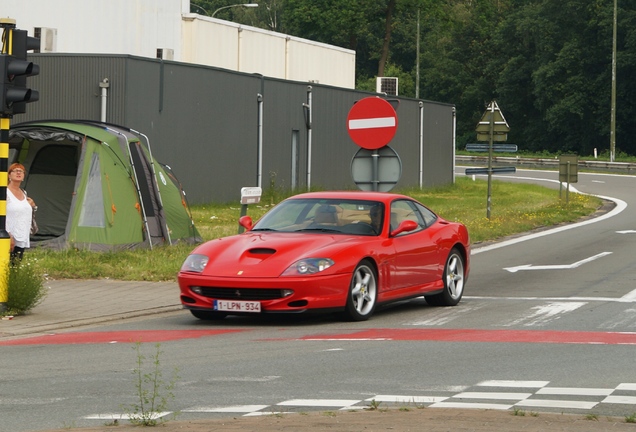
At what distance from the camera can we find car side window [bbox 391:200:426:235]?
1461 centimetres

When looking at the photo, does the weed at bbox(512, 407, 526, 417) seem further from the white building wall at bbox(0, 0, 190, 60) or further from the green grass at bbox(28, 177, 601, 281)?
the white building wall at bbox(0, 0, 190, 60)

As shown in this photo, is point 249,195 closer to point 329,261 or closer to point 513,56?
point 329,261

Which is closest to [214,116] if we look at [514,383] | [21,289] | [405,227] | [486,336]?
[405,227]

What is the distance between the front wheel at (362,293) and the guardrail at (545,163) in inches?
2221

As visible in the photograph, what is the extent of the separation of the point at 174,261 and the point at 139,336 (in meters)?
6.61

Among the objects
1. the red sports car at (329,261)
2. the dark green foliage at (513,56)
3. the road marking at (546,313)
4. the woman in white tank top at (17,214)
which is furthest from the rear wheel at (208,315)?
the dark green foliage at (513,56)

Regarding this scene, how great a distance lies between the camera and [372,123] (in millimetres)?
18688

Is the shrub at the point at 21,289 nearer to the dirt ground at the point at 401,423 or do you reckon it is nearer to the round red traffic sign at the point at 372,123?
the round red traffic sign at the point at 372,123

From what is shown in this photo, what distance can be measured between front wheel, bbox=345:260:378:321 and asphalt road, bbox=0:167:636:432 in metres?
0.18

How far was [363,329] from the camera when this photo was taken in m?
13.0

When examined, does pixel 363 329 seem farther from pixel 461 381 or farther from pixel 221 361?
pixel 461 381

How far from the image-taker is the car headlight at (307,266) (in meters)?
12.9

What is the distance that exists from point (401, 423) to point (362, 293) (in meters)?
6.24

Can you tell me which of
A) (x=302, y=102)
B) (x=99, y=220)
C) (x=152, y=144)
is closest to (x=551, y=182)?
(x=302, y=102)
